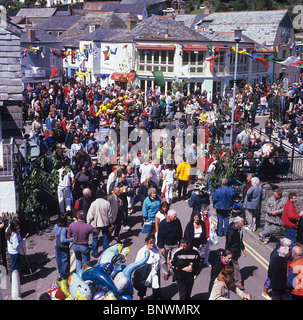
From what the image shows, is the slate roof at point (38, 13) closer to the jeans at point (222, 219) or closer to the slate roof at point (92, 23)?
the slate roof at point (92, 23)

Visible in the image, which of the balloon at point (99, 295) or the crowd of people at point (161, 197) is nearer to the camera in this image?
the balloon at point (99, 295)

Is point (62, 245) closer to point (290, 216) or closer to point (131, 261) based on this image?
point (131, 261)

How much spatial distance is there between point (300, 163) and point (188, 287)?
937 centimetres

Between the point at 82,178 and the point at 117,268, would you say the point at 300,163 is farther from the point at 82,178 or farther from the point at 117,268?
the point at 117,268

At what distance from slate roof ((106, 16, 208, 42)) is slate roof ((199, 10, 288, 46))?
11.0 meters

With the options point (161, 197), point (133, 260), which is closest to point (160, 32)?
point (161, 197)

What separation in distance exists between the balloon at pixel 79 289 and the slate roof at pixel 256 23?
1628 inches

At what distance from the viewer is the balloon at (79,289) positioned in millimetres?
6493

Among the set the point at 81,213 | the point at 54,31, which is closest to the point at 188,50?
the point at 81,213

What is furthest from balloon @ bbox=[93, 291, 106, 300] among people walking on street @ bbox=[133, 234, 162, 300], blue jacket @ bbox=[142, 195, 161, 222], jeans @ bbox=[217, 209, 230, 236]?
jeans @ bbox=[217, 209, 230, 236]

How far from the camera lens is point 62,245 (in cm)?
875

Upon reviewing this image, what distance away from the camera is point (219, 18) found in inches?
1948

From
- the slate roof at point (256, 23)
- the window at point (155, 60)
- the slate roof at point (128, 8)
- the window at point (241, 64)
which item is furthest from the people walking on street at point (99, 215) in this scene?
the slate roof at point (128, 8)

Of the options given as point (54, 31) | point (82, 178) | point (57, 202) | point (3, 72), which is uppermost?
point (54, 31)
